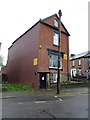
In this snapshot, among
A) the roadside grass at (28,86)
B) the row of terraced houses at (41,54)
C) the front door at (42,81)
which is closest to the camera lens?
the roadside grass at (28,86)

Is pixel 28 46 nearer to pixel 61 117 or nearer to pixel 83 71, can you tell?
pixel 61 117

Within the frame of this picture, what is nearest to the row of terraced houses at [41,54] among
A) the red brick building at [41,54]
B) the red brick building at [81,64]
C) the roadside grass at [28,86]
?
the red brick building at [41,54]

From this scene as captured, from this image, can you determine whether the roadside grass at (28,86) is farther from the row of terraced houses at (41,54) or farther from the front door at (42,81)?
the row of terraced houses at (41,54)

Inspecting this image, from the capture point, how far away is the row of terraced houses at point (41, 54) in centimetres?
3161

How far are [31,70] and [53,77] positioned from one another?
293 centimetres

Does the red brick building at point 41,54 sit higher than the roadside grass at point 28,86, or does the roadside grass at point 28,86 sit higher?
the red brick building at point 41,54

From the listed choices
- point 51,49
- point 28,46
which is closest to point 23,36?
A: point 28,46

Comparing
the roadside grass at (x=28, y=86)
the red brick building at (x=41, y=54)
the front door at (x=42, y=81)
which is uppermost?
the red brick building at (x=41, y=54)

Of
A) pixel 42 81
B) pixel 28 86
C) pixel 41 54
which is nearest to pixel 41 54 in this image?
pixel 41 54

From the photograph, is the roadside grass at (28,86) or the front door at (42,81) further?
the front door at (42,81)

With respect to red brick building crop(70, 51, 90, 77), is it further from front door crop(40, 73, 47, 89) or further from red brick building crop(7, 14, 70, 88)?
front door crop(40, 73, 47, 89)

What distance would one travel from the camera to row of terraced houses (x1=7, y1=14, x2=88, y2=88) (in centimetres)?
3161

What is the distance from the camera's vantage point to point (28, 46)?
114ft

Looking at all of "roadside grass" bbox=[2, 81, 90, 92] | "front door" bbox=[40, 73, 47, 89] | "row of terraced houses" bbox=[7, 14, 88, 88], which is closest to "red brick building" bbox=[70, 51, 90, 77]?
"row of terraced houses" bbox=[7, 14, 88, 88]
